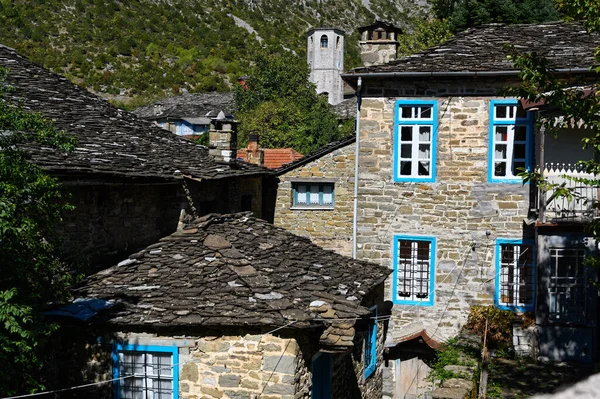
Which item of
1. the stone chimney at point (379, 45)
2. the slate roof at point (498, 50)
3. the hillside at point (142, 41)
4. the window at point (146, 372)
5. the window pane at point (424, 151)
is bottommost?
the window at point (146, 372)

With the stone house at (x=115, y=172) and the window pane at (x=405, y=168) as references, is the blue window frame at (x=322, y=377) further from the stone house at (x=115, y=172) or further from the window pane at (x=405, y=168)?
the window pane at (x=405, y=168)

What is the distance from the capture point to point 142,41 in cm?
6631

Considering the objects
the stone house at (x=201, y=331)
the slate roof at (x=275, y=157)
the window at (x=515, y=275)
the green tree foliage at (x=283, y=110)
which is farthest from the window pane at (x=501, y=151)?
the green tree foliage at (x=283, y=110)

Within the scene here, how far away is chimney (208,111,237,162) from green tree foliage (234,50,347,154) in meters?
20.2

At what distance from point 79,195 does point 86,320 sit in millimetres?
2518

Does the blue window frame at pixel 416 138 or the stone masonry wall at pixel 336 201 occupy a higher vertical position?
the blue window frame at pixel 416 138

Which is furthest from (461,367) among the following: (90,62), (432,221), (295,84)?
(90,62)

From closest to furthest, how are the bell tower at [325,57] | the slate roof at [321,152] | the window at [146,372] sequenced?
the window at [146,372] < the slate roof at [321,152] < the bell tower at [325,57]

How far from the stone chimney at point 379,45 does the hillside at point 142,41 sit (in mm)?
37795

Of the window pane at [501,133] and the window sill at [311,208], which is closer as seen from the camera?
the window pane at [501,133]

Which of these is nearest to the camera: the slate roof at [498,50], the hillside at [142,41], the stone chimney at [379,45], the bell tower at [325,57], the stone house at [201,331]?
the stone house at [201,331]

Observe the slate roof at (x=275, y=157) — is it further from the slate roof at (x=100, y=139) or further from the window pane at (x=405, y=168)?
the window pane at (x=405, y=168)

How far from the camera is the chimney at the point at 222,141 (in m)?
16.7

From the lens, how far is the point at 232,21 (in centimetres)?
8025
